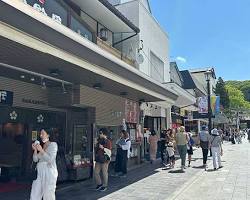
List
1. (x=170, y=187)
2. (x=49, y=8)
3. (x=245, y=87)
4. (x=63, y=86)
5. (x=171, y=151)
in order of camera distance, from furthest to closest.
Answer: (x=245, y=87)
(x=171, y=151)
(x=63, y=86)
(x=170, y=187)
(x=49, y=8)

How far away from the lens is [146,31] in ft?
70.2

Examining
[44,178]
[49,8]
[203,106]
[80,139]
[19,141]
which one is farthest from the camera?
[203,106]

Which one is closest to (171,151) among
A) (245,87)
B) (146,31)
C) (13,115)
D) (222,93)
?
(13,115)

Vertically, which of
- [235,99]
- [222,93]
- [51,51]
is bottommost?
[51,51]

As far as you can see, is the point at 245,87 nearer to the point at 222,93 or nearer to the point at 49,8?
the point at 222,93

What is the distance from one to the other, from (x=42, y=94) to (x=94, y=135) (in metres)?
2.59

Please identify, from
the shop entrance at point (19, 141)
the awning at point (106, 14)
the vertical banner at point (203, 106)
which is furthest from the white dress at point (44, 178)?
the vertical banner at point (203, 106)

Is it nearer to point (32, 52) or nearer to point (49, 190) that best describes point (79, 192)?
point (49, 190)

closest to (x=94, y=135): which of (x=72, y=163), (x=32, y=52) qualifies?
(x=72, y=163)

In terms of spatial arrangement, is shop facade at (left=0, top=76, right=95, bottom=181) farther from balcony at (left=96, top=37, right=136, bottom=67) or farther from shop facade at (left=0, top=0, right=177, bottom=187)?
balcony at (left=96, top=37, right=136, bottom=67)

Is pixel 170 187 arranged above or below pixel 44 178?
below

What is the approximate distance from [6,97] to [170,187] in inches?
222

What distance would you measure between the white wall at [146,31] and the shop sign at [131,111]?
3.08m

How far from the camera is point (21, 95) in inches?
453
